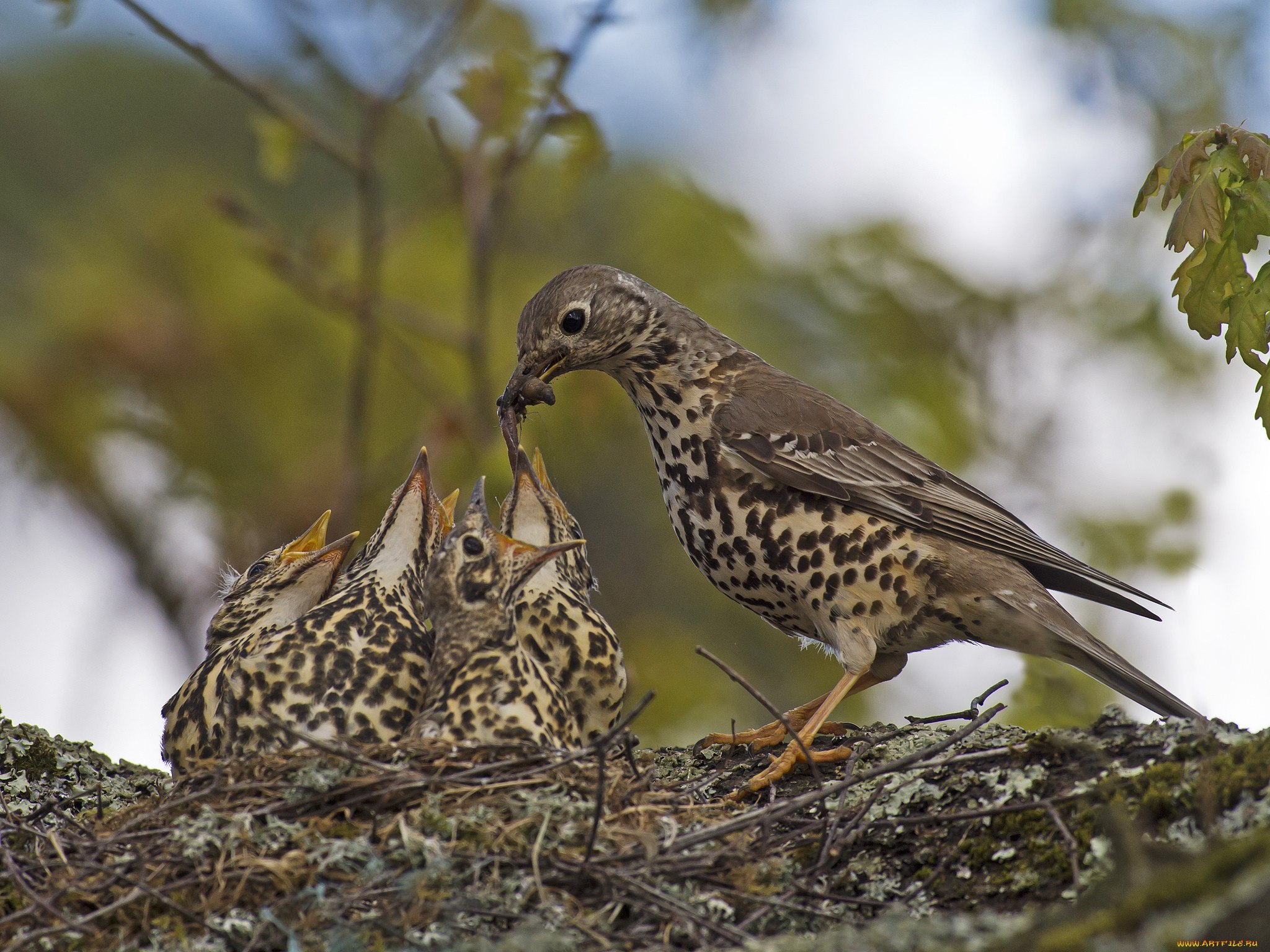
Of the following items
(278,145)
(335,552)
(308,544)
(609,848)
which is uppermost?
(278,145)

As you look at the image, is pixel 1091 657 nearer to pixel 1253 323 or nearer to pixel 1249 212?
pixel 1253 323

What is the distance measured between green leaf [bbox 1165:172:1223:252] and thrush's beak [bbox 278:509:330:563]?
346 centimetres

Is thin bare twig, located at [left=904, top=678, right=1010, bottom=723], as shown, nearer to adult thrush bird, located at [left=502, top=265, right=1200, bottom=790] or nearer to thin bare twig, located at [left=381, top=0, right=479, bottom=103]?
adult thrush bird, located at [left=502, top=265, right=1200, bottom=790]

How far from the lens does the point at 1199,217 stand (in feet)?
12.2

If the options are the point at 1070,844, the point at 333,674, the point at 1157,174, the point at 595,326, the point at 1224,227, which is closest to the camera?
the point at 1070,844

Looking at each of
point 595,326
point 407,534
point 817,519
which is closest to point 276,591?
point 407,534

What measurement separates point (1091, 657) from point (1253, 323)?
159cm

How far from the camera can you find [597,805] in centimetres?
311

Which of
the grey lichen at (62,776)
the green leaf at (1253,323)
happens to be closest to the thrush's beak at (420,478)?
the grey lichen at (62,776)

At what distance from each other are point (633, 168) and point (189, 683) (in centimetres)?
713

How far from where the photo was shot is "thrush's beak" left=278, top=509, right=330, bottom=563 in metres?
5.18

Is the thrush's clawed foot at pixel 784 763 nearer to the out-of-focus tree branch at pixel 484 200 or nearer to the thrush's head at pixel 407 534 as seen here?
the thrush's head at pixel 407 534

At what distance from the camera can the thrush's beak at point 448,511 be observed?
536 cm

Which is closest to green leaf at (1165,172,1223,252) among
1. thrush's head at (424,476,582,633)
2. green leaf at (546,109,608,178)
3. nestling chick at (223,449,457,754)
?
thrush's head at (424,476,582,633)
